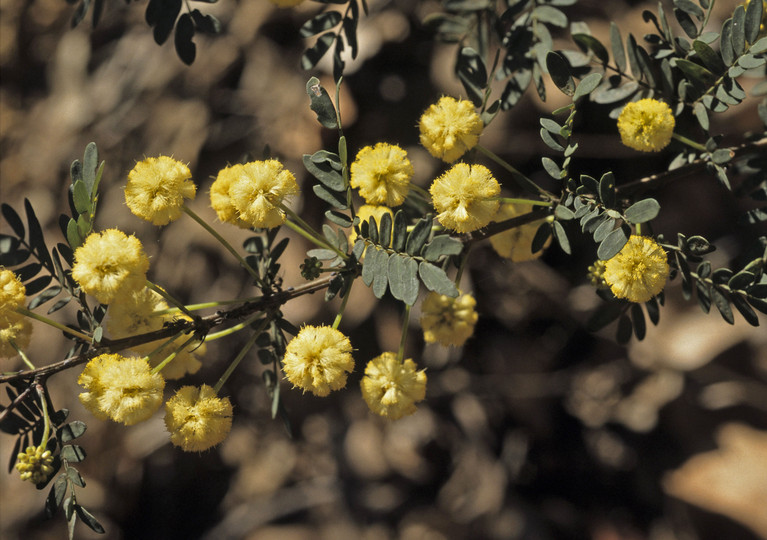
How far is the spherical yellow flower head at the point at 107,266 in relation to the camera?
4.88 feet

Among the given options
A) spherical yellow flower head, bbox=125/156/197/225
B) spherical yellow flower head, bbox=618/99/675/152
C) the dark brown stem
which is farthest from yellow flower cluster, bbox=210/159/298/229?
spherical yellow flower head, bbox=618/99/675/152

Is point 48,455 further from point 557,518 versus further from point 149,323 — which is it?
point 557,518

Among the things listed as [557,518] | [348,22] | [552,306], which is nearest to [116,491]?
[557,518]

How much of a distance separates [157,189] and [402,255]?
0.73m

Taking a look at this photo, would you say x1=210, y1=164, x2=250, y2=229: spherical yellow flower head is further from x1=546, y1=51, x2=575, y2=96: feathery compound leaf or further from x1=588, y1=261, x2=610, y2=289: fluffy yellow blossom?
x1=588, y1=261, x2=610, y2=289: fluffy yellow blossom

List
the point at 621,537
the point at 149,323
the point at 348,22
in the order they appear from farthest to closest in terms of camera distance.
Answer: the point at 621,537
the point at 348,22
the point at 149,323

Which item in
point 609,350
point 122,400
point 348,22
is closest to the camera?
point 122,400

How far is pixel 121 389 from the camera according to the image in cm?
153

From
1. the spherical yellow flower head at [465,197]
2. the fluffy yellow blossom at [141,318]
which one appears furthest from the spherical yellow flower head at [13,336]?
the spherical yellow flower head at [465,197]

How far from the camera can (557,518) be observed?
3.31 meters

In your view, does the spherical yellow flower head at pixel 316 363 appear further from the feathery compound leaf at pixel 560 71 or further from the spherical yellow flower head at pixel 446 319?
the feathery compound leaf at pixel 560 71

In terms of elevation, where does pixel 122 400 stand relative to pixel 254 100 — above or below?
above

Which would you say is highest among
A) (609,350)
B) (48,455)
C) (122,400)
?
(122,400)

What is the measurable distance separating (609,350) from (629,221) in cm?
222
